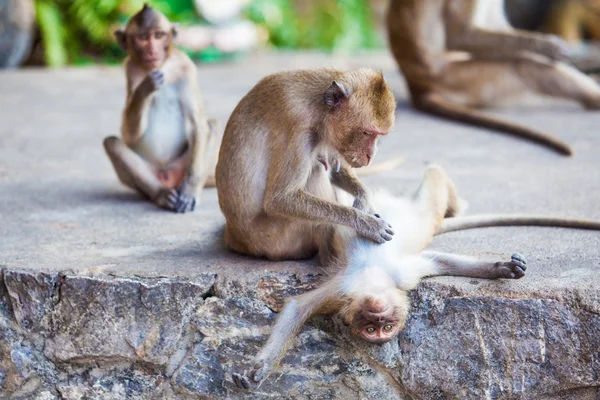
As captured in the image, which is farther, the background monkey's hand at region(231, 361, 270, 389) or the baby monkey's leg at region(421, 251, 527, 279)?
the baby monkey's leg at region(421, 251, 527, 279)

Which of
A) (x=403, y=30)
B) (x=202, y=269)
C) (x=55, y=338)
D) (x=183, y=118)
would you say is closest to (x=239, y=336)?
(x=202, y=269)

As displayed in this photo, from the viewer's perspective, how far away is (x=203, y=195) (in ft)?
17.2

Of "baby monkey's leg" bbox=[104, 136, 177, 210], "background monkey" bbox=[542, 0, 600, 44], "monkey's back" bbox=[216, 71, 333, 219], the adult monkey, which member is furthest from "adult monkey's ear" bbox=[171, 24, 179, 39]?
"background monkey" bbox=[542, 0, 600, 44]

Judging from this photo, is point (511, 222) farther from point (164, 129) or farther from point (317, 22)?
point (317, 22)

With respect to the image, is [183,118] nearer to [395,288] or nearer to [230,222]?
[230,222]

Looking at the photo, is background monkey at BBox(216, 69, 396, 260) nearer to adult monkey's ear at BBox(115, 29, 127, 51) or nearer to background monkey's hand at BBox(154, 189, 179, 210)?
background monkey's hand at BBox(154, 189, 179, 210)

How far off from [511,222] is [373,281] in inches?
44.8

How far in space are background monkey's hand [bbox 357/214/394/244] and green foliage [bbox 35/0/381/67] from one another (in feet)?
27.9

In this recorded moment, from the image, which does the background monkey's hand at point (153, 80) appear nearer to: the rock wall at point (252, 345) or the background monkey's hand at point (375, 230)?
the rock wall at point (252, 345)

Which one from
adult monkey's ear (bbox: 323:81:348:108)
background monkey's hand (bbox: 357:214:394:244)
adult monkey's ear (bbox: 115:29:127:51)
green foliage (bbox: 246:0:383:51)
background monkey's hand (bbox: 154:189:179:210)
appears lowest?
green foliage (bbox: 246:0:383:51)

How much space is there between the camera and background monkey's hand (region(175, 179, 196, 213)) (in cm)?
483

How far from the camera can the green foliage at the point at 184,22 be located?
1176 cm

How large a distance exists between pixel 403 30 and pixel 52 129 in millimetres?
3224

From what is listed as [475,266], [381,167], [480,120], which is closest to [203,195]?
[381,167]
